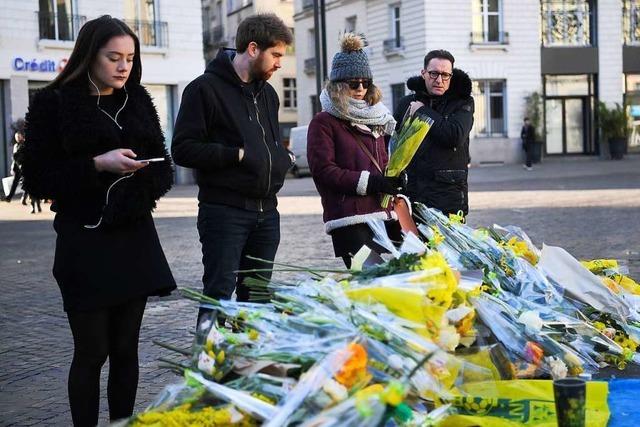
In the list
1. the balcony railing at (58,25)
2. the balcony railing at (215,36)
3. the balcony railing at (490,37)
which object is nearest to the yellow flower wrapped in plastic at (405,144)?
the balcony railing at (58,25)

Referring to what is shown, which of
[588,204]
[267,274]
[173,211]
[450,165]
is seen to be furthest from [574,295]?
[173,211]

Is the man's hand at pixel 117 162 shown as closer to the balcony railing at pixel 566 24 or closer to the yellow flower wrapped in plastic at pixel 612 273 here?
the yellow flower wrapped in plastic at pixel 612 273

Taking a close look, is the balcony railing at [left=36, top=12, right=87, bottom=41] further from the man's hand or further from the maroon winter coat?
the man's hand

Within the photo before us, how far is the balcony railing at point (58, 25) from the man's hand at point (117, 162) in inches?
1047

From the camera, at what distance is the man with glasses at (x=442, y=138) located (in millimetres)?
5816

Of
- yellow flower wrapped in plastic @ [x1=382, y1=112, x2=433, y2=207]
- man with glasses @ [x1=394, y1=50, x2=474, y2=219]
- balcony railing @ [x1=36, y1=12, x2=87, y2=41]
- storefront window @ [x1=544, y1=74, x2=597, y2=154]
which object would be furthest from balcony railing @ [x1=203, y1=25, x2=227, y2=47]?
yellow flower wrapped in plastic @ [x1=382, y1=112, x2=433, y2=207]

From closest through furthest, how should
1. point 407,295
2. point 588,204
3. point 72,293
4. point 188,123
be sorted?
point 407,295 → point 72,293 → point 188,123 → point 588,204

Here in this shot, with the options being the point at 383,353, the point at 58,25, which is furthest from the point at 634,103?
the point at 383,353

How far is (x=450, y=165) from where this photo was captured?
233 inches

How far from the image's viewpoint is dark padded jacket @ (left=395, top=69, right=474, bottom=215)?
5816mm

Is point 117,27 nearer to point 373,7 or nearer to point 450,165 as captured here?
point 450,165

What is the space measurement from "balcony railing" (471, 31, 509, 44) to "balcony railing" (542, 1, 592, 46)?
183 cm

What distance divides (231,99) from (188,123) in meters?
0.25

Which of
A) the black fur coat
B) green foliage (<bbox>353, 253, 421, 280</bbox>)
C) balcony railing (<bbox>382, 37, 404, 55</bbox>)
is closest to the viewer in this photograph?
green foliage (<bbox>353, 253, 421, 280</bbox>)
